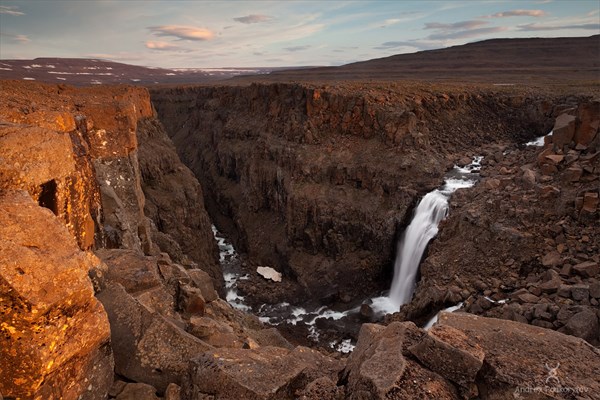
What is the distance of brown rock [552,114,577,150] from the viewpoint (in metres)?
19.3

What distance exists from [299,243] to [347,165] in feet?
22.7

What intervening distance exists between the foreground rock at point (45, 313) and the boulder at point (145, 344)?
637 millimetres

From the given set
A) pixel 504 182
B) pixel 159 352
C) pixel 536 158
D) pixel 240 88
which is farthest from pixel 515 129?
pixel 159 352

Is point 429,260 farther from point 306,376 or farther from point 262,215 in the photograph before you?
point 262,215

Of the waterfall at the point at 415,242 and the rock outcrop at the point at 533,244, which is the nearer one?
the rock outcrop at the point at 533,244

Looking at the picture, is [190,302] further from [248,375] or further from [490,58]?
[490,58]

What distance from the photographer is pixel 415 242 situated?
22391mm

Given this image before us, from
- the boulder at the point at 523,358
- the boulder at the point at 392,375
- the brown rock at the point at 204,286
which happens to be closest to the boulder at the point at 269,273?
the brown rock at the point at 204,286

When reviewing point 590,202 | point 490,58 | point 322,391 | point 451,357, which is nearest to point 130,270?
point 322,391

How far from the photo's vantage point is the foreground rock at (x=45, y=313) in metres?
4.37

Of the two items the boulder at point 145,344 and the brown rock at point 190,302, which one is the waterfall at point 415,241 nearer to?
the brown rock at point 190,302

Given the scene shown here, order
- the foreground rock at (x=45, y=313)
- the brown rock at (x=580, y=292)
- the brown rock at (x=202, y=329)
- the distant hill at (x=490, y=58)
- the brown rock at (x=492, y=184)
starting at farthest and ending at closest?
the distant hill at (x=490, y=58)
the brown rock at (x=492, y=184)
the brown rock at (x=580, y=292)
the brown rock at (x=202, y=329)
the foreground rock at (x=45, y=313)

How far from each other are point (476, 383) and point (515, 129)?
31.1 m

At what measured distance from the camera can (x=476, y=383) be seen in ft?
18.1
